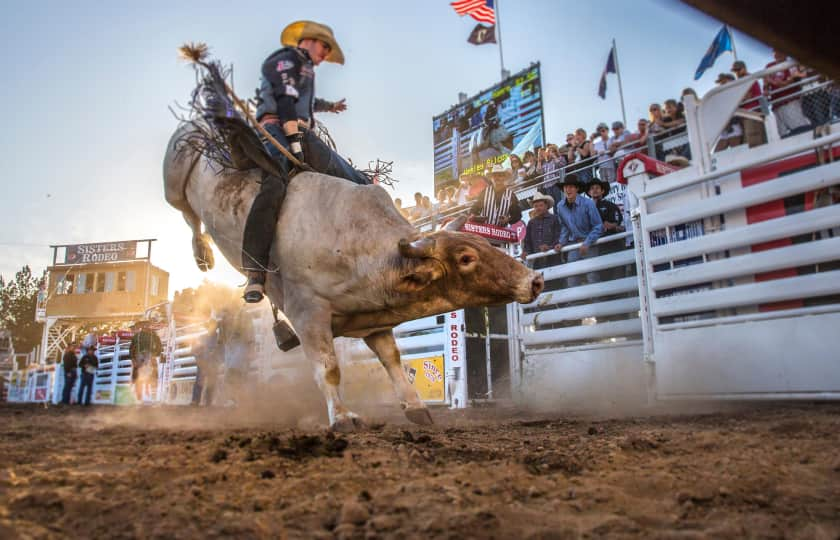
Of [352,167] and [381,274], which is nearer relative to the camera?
[381,274]

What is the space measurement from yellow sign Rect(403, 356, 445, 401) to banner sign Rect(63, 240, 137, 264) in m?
43.4

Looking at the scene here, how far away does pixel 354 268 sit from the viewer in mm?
4598

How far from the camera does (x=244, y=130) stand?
16.7 feet

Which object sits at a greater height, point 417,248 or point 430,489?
point 417,248

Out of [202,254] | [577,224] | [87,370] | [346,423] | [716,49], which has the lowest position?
[346,423]

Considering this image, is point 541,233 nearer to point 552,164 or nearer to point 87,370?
point 552,164

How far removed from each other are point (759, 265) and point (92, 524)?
535 centimetres

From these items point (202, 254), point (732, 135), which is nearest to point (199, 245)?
point (202, 254)

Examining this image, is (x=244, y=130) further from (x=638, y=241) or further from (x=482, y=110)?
(x=482, y=110)

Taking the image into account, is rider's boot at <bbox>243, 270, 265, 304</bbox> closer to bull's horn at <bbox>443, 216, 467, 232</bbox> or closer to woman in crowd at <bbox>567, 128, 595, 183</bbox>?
bull's horn at <bbox>443, 216, 467, 232</bbox>

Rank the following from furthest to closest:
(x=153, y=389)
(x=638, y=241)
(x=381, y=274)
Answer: (x=153, y=389) → (x=638, y=241) → (x=381, y=274)

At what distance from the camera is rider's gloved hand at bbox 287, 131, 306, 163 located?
218 inches

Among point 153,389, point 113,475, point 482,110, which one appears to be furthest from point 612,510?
point 482,110

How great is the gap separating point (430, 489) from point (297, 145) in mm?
4243
